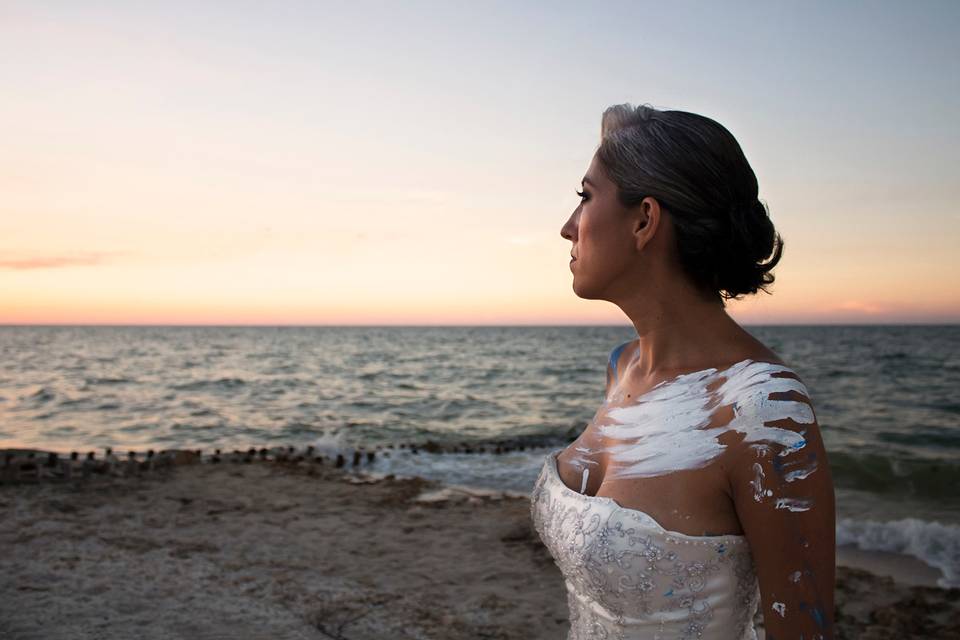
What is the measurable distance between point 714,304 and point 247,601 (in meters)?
4.61

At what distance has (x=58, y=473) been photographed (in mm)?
9000

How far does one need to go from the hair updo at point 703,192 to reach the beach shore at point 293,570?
3.88 meters

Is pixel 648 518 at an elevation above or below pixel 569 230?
below

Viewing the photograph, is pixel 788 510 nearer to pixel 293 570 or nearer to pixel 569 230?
pixel 569 230

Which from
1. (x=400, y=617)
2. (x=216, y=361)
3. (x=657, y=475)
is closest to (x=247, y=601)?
(x=400, y=617)

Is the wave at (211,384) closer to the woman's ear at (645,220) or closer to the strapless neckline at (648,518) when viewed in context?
the strapless neckline at (648,518)

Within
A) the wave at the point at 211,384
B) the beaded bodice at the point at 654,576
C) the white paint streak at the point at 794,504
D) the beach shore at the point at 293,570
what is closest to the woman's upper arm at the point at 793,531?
the white paint streak at the point at 794,504

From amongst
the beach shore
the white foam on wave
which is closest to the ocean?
the white foam on wave

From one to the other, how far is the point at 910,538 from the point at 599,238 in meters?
8.05

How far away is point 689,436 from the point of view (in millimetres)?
1682

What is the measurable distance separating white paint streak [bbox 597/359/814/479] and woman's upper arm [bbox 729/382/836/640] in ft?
0.07

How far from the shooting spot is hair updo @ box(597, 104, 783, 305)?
1.67m

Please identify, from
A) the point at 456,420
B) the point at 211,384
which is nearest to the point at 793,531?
the point at 456,420

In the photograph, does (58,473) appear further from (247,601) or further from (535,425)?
(535,425)
